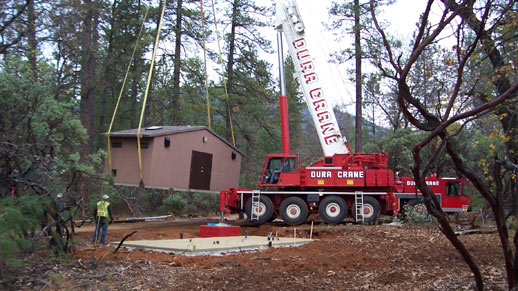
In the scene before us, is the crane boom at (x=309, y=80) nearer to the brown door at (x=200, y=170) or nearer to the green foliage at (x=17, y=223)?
the brown door at (x=200, y=170)

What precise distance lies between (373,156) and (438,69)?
7385mm

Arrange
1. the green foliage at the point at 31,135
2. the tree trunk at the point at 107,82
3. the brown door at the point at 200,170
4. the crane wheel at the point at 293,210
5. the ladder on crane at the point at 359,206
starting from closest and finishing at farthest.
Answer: the green foliage at the point at 31,135 → the brown door at the point at 200,170 → the ladder on crane at the point at 359,206 → the crane wheel at the point at 293,210 → the tree trunk at the point at 107,82

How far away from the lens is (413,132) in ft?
81.7

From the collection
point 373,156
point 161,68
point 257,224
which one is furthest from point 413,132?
point 161,68

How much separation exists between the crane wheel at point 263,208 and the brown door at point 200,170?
2286 millimetres

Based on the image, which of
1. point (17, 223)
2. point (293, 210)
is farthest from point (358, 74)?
point (17, 223)

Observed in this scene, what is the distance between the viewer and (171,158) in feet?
43.2

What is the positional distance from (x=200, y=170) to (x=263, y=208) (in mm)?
3280

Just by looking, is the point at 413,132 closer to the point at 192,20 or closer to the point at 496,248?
the point at 192,20

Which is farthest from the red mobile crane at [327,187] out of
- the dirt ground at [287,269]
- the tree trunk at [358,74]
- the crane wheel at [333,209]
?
the tree trunk at [358,74]

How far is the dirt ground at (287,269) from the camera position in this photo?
6992 mm

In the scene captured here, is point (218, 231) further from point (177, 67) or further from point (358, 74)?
point (358, 74)

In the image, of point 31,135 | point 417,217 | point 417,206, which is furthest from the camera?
point 417,206

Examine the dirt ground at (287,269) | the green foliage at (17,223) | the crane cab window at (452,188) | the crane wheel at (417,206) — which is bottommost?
the dirt ground at (287,269)
